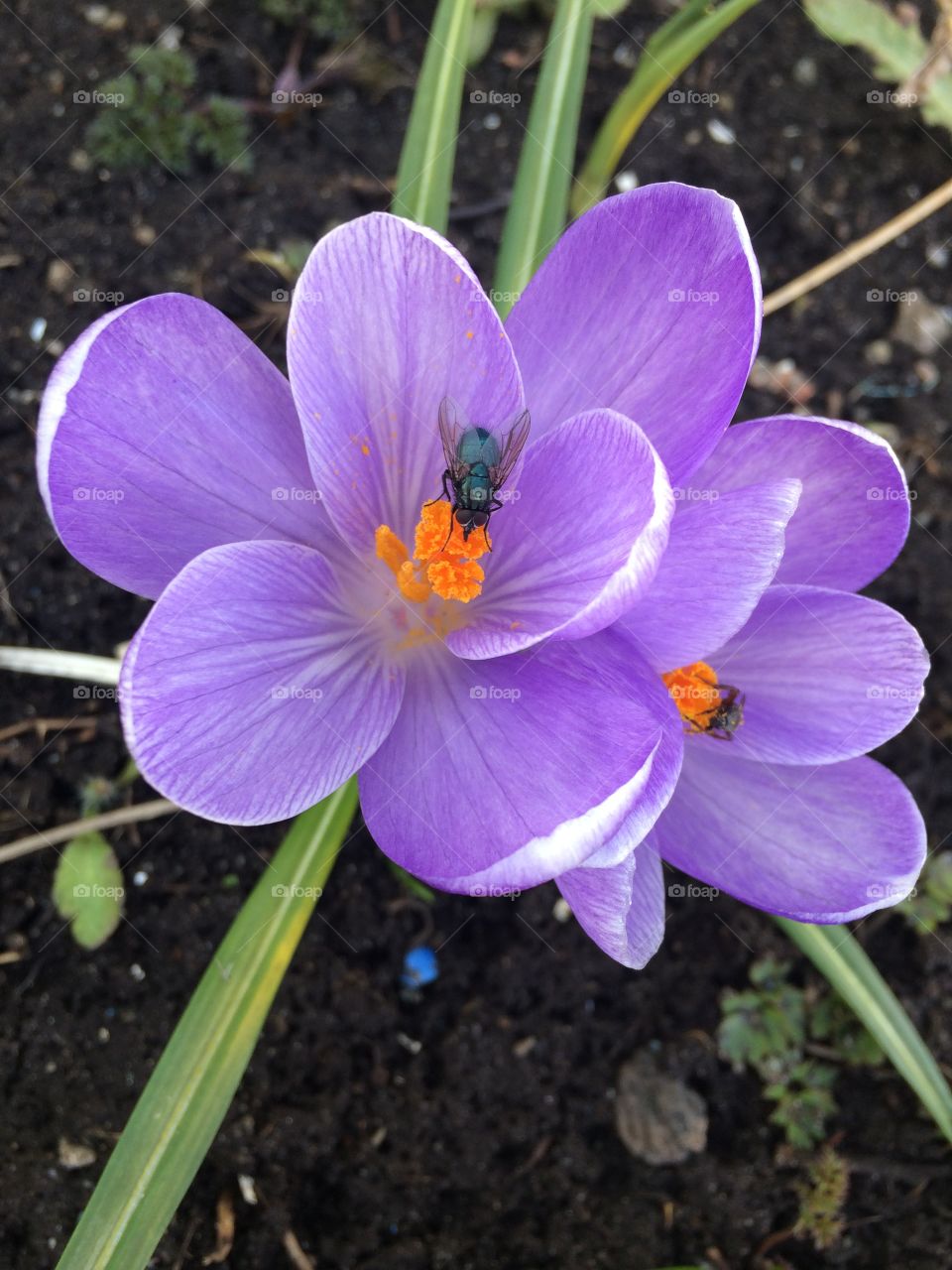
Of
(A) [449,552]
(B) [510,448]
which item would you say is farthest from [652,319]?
(A) [449,552]

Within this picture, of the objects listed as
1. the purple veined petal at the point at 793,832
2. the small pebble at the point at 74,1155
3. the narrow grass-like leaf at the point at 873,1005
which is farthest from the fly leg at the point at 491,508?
the small pebble at the point at 74,1155

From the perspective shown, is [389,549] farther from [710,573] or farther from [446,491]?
[710,573]

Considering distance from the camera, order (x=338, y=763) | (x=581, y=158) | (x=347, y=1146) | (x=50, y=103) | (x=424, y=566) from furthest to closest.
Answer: (x=581, y=158), (x=50, y=103), (x=347, y=1146), (x=424, y=566), (x=338, y=763)

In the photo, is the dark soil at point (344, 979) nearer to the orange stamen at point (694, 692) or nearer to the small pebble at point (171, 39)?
the small pebble at point (171, 39)

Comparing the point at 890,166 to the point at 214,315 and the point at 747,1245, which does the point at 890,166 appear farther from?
the point at 747,1245

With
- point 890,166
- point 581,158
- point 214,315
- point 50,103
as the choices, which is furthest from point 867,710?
point 50,103

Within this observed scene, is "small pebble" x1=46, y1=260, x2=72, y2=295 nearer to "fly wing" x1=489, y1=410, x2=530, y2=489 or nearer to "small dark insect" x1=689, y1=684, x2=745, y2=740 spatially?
"fly wing" x1=489, y1=410, x2=530, y2=489
